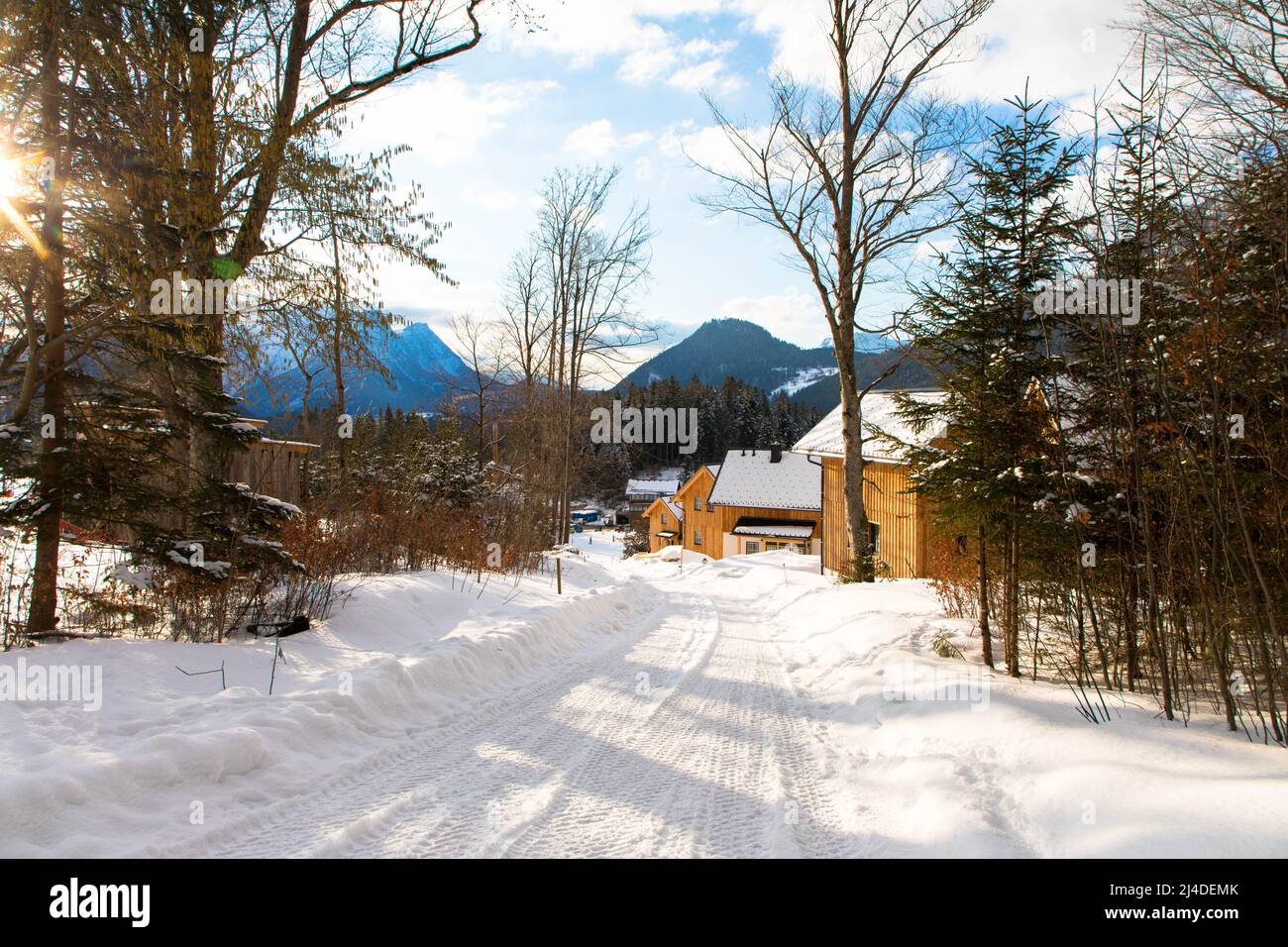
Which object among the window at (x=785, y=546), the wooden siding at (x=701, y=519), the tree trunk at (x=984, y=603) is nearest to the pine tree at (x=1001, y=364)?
the tree trunk at (x=984, y=603)

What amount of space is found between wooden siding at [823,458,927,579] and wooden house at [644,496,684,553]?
26862 mm

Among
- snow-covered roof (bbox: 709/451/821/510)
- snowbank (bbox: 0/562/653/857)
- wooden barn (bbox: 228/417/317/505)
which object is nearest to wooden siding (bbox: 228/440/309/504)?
wooden barn (bbox: 228/417/317/505)

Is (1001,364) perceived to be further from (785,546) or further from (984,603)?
(785,546)

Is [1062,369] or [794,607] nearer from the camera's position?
[1062,369]

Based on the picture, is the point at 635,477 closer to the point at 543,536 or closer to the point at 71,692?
the point at 543,536

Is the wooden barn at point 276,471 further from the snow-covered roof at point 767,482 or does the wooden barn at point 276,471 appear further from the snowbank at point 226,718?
the snow-covered roof at point 767,482

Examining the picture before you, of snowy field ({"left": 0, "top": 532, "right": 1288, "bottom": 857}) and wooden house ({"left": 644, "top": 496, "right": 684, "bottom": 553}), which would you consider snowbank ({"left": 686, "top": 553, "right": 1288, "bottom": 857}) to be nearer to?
snowy field ({"left": 0, "top": 532, "right": 1288, "bottom": 857})

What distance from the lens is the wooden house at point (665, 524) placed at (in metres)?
49.9

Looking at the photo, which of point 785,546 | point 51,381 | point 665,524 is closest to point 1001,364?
point 51,381

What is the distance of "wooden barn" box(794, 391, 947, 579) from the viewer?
16.8m

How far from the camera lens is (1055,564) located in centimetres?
641
